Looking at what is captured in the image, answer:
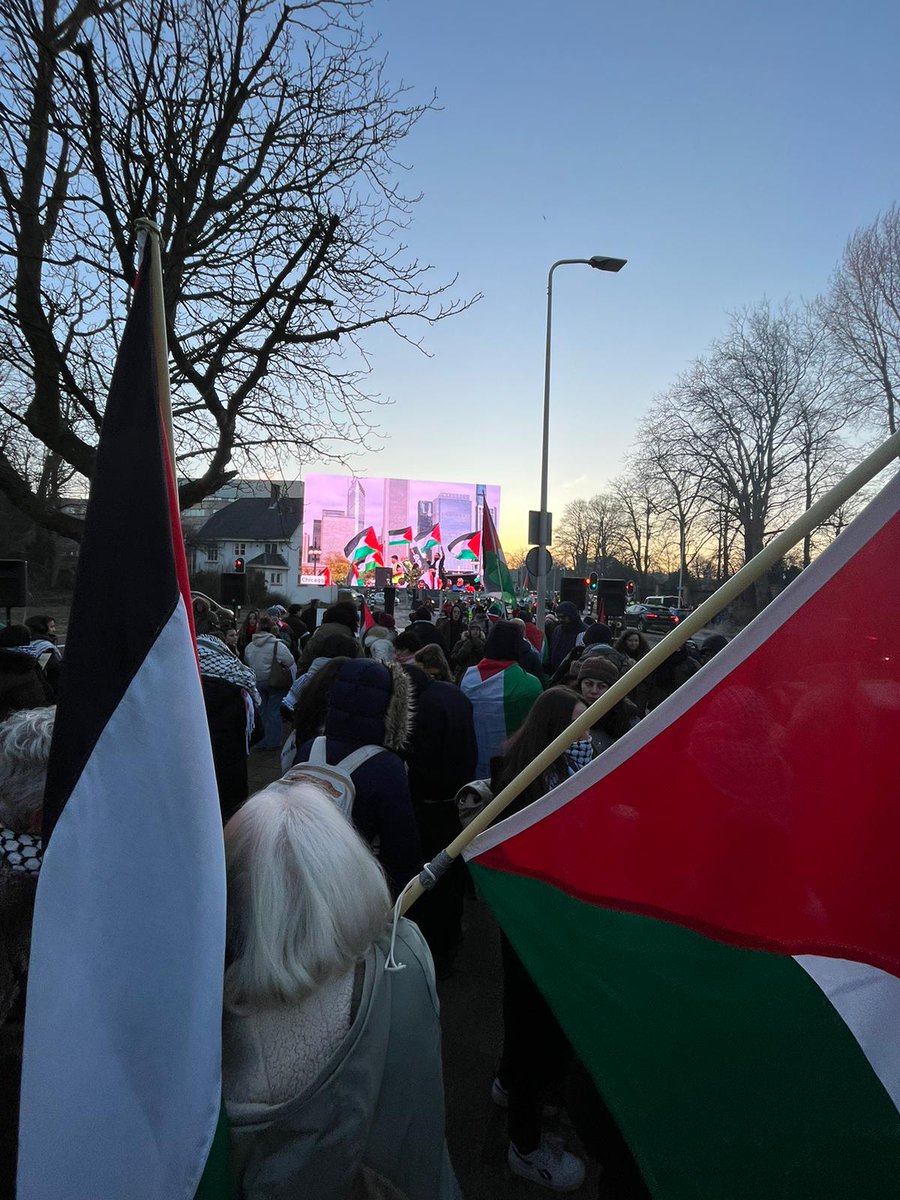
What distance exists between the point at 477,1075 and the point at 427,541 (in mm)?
52384

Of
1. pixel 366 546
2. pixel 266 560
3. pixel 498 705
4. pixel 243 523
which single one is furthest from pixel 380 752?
pixel 243 523

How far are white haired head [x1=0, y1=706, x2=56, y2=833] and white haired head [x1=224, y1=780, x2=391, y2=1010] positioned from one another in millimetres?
644

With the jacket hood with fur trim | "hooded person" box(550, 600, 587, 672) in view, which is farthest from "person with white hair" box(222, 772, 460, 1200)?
"hooded person" box(550, 600, 587, 672)

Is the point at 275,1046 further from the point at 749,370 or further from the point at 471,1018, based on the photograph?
the point at 749,370

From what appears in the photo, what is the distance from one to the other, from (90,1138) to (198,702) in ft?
2.32

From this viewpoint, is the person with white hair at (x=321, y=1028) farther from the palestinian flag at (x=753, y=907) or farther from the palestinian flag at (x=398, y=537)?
the palestinian flag at (x=398, y=537)

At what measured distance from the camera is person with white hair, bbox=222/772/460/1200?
50.8 inches

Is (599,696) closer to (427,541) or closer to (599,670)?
(599,670)

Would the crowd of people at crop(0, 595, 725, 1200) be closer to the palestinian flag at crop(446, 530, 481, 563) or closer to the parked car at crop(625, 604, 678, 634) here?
the parked car at crop(625, 604, 678, 634)

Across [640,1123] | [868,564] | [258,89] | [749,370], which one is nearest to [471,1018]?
[640,1123]

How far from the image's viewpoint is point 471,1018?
369cm

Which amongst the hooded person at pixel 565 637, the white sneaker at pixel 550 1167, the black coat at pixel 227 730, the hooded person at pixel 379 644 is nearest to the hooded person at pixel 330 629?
the hooded person at pixel 379 644

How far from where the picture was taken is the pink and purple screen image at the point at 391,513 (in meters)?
59.3

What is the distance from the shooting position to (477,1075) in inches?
128
